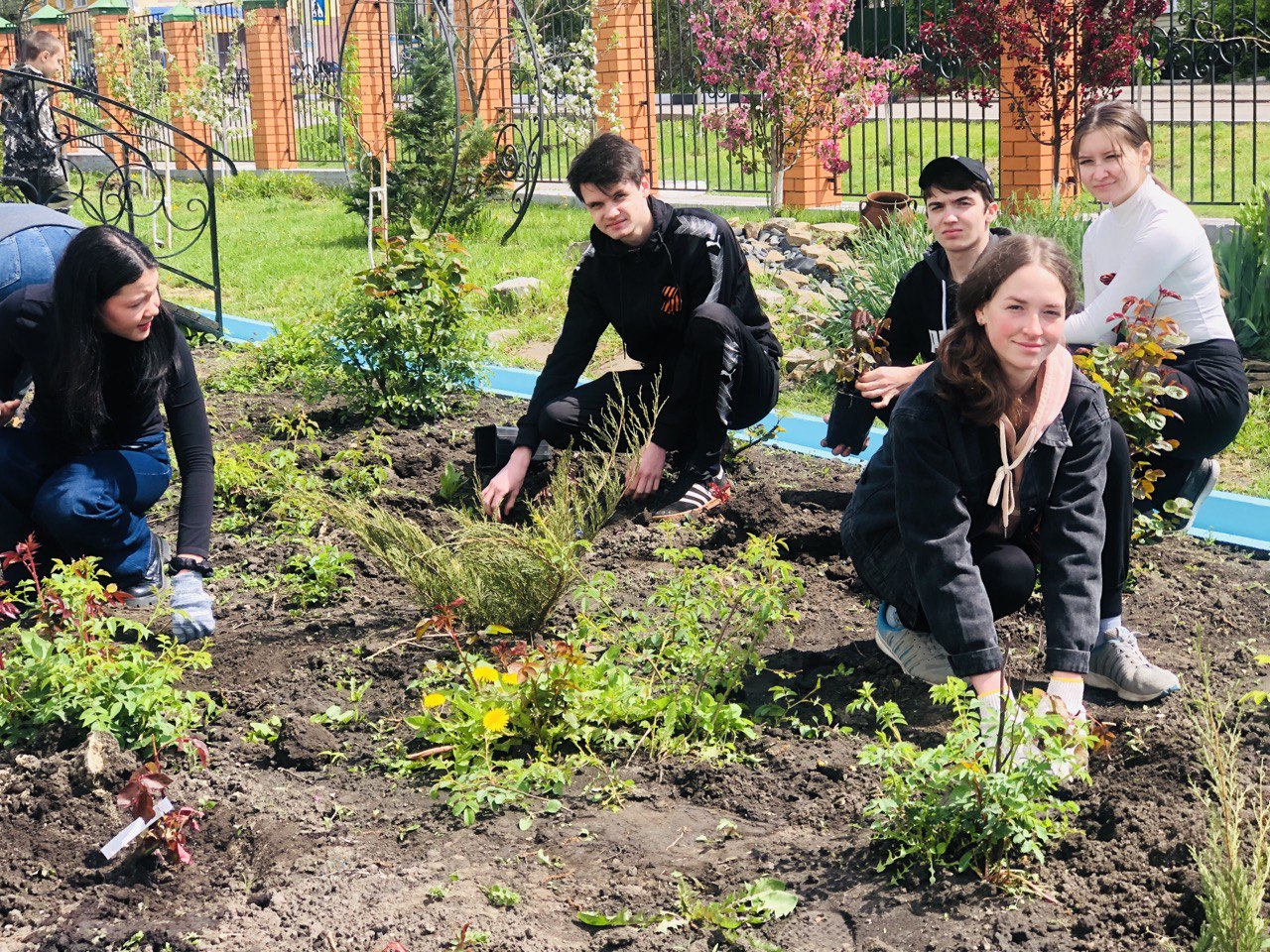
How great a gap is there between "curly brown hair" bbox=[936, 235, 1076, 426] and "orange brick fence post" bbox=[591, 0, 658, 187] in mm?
10300

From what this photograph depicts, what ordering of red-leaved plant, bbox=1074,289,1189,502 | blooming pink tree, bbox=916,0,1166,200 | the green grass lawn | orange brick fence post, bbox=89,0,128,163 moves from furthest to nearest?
orange brick fence post, bbox=89,0,128,163
blooming pink tree, bbox=916,0,1166,200
the green grass lawn
red-leaved plant, bbox=1074,289,1189,502

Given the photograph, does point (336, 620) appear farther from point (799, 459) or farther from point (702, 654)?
point (799, 459)

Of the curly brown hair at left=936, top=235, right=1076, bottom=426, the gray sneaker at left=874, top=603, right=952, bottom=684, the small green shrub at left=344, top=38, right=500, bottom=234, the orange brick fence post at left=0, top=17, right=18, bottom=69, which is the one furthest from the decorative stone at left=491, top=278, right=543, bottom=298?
the orange brick fence post at left=0, top=17, right=18, bottom=69

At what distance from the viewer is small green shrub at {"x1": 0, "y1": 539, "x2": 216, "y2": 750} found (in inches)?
116

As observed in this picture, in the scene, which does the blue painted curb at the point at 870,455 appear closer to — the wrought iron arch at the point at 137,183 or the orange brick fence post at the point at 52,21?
the wrought iron arch at the point at 137,183

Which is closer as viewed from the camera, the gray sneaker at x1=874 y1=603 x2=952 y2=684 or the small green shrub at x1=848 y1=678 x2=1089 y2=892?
the small green shrub at x1=848 y1=678 x2=1089 y2=892

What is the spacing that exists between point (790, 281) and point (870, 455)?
278 cm

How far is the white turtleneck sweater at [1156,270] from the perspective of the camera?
393 centimetres

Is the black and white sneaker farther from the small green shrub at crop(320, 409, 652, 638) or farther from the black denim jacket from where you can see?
the black denim jacket

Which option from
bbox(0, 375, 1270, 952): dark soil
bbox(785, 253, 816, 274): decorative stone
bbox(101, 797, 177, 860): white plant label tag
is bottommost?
bbox(0, 375, 1270, 952): dark soil

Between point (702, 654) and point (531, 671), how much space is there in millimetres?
444

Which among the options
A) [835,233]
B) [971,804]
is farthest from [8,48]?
[971,804]

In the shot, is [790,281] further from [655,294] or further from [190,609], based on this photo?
[190,609]

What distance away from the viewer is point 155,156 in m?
20.0
